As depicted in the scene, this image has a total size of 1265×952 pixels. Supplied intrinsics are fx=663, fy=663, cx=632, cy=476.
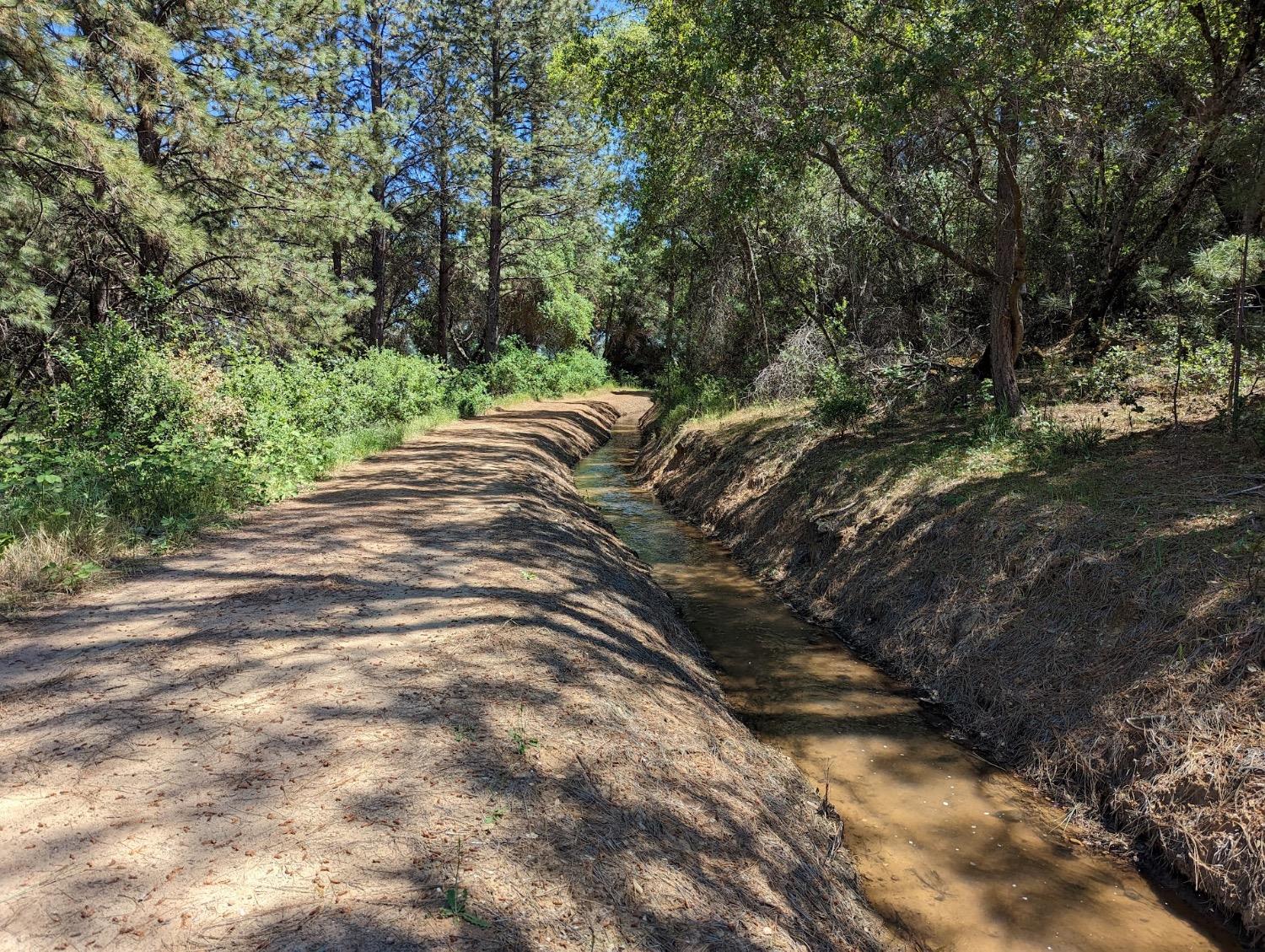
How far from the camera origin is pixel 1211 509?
5.29 m

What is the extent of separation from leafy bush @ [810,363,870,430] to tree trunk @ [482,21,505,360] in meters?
14.1

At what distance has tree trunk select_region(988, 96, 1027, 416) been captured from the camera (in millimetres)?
8039

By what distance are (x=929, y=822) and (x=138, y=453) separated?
764cm

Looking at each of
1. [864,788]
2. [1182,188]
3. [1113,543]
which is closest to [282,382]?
[864,788]

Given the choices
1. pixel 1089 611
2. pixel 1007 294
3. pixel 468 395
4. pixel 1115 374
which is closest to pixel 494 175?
pixel 468 395

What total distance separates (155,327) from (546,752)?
9.41 metres

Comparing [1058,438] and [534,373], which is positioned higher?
[534,373]

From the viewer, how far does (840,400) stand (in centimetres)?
1032

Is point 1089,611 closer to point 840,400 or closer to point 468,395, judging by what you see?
point 840,400

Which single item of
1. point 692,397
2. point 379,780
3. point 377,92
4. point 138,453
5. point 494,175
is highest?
point 377,92

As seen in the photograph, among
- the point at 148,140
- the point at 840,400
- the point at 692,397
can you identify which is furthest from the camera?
the point at 692,397

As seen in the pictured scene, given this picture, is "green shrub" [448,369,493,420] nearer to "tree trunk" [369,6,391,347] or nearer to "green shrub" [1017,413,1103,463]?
"tree trunk" [369,6,391,347]

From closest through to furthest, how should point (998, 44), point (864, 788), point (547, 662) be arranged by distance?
point (547, 662) → point (864, 788) → point (998, 44)

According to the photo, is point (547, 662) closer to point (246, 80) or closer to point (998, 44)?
point (998, 44)
